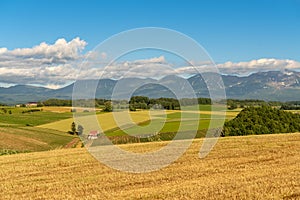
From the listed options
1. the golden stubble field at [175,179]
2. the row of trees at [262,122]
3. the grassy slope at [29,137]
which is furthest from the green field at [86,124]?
the row of trees at [262,122]

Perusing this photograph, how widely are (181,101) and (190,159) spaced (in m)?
2.58

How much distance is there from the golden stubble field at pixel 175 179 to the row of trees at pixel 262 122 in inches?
1337

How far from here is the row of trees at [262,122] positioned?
53344mm

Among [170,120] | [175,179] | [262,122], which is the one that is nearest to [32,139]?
[262,122]

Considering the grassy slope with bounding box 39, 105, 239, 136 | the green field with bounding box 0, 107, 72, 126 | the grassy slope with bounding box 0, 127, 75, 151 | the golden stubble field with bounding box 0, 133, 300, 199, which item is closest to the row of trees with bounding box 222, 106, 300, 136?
the grassy slope with bounding box 0, 127, 75, 151

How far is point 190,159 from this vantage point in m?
17.3

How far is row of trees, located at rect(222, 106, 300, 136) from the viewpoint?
2100 inches

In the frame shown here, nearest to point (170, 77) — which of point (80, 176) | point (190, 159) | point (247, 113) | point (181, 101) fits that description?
point (181, 101)

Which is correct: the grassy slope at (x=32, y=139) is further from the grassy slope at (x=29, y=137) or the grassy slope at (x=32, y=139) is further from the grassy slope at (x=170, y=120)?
the grassy slope at (x=170, y=120)

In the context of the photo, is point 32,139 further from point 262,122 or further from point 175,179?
point 175,179

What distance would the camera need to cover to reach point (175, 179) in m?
13.1

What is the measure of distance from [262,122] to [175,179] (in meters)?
45.4

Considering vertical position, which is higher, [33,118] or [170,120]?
[170,120]

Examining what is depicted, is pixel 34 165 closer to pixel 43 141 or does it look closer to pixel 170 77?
pixel 170 77
